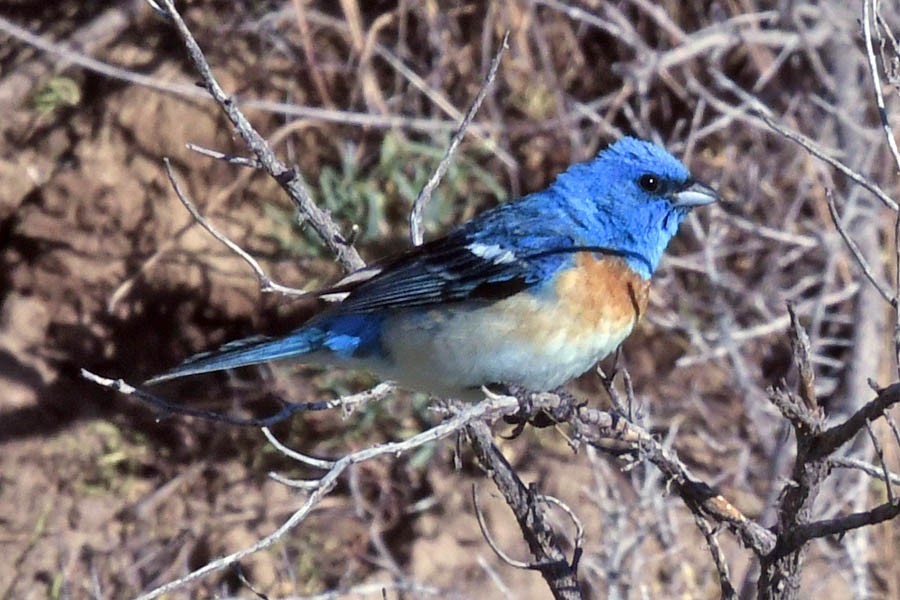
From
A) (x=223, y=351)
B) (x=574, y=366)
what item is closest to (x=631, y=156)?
(x=574, y=366)

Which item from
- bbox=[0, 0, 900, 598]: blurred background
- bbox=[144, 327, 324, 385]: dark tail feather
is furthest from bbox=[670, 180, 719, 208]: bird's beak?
bbox=[0, 0, 900, 598]: blurred background

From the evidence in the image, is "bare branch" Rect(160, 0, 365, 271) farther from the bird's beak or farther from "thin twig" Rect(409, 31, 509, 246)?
the bird's beak

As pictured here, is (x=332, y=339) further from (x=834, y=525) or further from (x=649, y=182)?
(x=834, y=525)

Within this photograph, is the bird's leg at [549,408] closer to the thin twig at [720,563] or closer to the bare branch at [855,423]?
the thin twig at [720,563]

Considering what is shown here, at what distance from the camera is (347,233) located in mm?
4797

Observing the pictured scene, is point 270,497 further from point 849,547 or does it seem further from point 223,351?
point 849,547

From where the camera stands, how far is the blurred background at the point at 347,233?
192 inches

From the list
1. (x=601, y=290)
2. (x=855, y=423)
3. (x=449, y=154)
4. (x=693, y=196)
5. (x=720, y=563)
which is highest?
(x=449, y=154)

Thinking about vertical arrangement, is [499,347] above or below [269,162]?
below

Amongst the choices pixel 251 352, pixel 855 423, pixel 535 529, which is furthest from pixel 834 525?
pixel 251 352

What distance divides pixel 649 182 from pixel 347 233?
1.67 meters

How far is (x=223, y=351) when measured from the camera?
3.25 metres

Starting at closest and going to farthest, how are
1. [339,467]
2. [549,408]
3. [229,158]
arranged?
[339,467] < [229,158] < [549,408]

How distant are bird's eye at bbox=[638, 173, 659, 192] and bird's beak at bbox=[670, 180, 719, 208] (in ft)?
0.18
